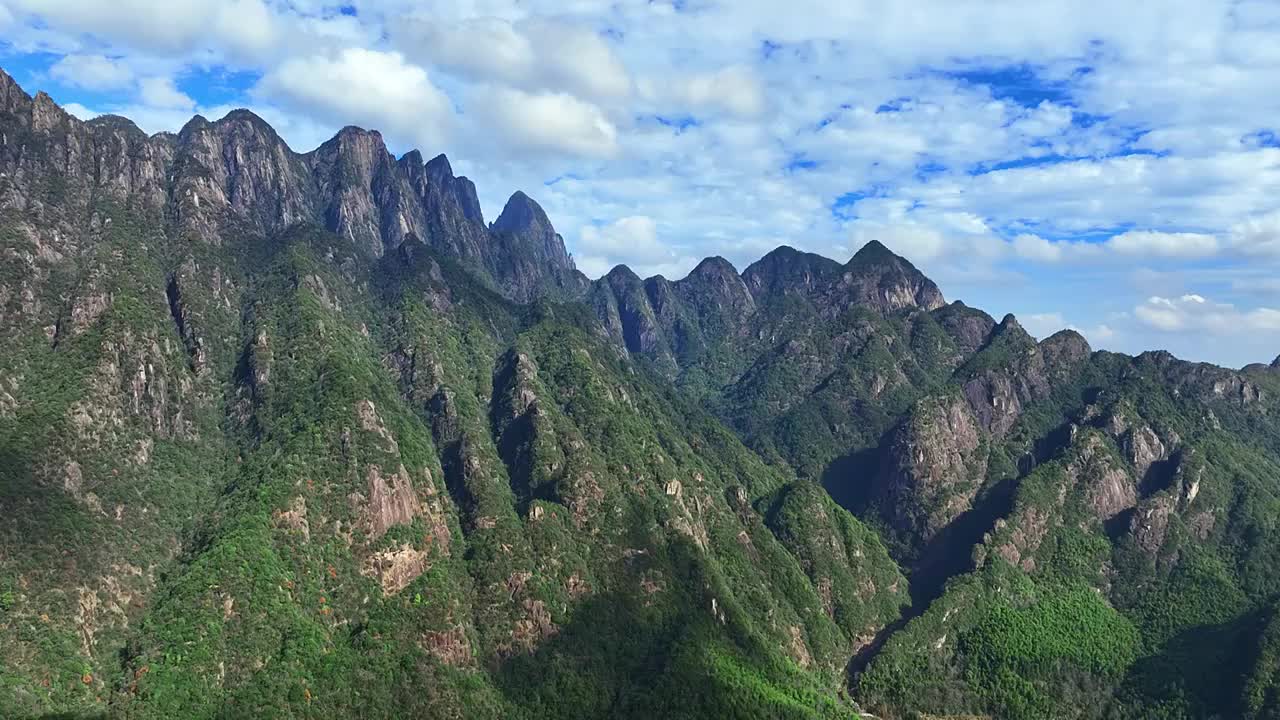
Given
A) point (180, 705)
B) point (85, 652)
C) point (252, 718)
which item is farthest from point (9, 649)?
point (252, 718)

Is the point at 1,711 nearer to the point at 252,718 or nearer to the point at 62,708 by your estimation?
the point at 62,708

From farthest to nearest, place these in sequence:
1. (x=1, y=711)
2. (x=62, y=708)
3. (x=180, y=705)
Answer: (x=180, y=705) < (x=62, y=708) < (x=1, y=711)

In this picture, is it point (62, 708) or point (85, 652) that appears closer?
point (62, 708)

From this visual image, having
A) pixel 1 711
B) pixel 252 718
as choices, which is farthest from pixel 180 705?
pixel 1 711

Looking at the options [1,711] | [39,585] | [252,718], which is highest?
[39,585]

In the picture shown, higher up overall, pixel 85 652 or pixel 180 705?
pixel 85 652

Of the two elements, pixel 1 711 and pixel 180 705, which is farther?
pixel 180 705

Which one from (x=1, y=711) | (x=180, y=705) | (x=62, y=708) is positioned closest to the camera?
(x=1, y=711)

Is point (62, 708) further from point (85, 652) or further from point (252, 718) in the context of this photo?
point (252, 718)

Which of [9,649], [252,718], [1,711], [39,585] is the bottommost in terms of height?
[252,718]
